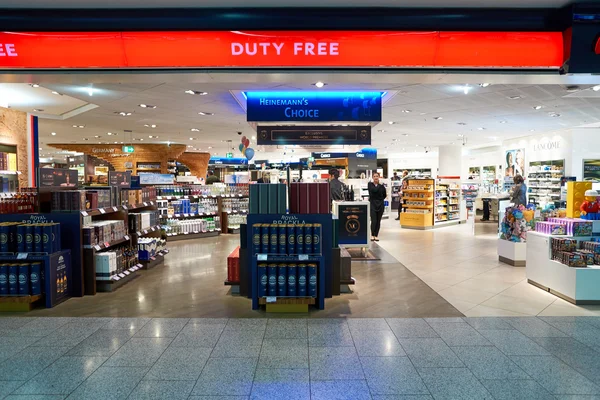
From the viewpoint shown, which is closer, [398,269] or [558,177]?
[398,269]

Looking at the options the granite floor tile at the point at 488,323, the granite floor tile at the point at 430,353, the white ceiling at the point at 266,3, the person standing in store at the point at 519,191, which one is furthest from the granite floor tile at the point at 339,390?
the person standing in store at the point at 519,191

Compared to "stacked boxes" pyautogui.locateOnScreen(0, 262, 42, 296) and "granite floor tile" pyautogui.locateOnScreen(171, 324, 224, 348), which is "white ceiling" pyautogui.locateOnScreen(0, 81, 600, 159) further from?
"granite floor tile" pyautogui.locateOnScreen(171, 324, 224, 348)

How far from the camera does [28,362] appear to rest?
313 centimetres

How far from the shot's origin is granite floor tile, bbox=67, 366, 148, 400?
2.64m

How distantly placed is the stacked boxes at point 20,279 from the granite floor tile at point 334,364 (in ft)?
11.2

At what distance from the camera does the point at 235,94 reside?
7.66 meters

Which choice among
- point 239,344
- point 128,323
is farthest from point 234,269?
point 239,344

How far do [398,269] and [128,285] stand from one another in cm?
443

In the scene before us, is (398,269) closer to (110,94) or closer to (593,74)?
(593,74)

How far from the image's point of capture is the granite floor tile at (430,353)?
122 inches

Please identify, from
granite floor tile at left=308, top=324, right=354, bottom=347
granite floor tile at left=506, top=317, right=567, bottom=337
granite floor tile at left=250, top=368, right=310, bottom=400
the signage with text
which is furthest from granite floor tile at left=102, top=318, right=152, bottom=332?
granite floor tile at left=506, top=317, right=567, bottom=337

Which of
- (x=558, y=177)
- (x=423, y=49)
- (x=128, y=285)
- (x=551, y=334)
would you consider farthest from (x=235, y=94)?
(x=558, y=177)

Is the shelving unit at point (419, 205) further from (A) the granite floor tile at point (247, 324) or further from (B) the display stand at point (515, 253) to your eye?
(A) the granite floor tile at point (247, 324)

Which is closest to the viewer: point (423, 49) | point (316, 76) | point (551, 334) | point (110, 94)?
point (423, 49)
